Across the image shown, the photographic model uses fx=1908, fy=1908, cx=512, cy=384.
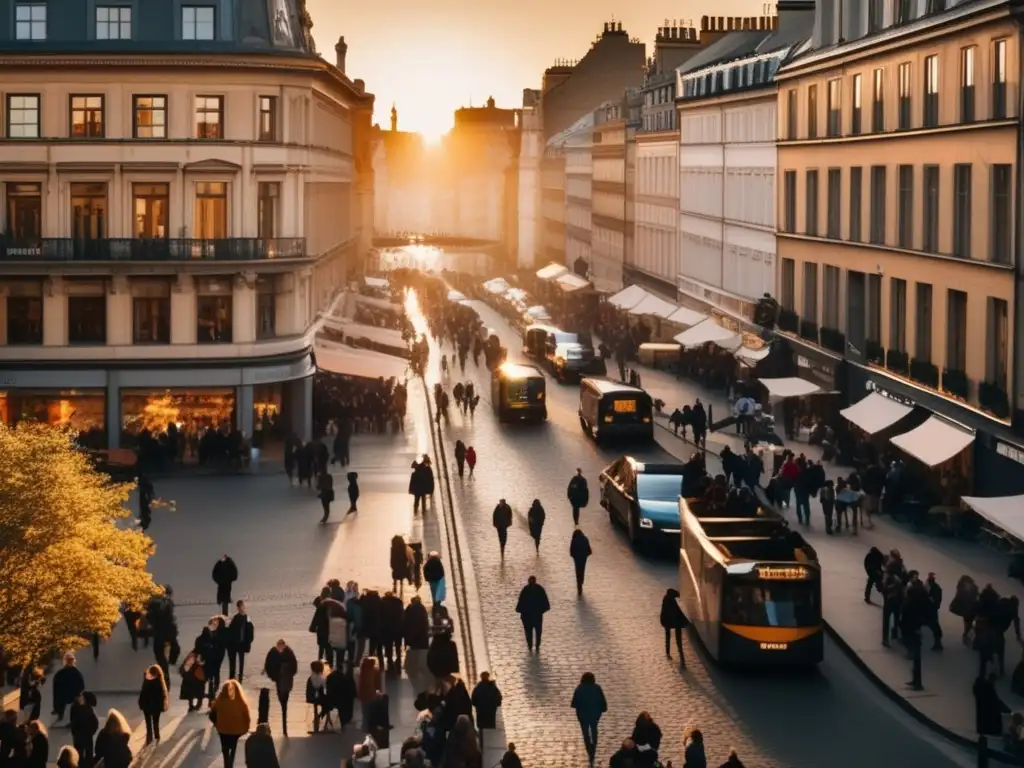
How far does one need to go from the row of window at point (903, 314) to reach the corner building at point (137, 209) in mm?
18165

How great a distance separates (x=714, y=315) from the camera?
86125 millimetres

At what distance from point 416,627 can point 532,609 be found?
2.18 metres

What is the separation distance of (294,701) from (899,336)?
28932 mm

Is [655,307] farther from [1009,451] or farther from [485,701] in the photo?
[485,701]

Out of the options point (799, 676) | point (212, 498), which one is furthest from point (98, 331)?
point (799, 676)

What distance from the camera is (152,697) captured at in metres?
27.3

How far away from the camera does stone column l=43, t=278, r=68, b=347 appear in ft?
199

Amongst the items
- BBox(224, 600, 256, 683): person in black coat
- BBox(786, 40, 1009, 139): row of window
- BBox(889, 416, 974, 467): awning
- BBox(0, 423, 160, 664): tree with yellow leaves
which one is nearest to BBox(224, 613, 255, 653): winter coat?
BBox(224, 600, 256, 683): person in black coat

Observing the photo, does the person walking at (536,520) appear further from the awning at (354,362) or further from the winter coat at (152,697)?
the awning at (354,362)

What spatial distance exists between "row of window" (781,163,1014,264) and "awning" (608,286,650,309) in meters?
24.7

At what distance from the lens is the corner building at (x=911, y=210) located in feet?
145

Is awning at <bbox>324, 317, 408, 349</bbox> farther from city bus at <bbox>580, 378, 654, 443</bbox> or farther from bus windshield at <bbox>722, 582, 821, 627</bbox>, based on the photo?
bus windshield at <bbox>722, 582, 821, 627</bbox>

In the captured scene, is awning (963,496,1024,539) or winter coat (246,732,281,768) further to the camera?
awning (963,496,1024,539)

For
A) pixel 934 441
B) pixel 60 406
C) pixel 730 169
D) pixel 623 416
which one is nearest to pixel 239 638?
pixel 934 441
